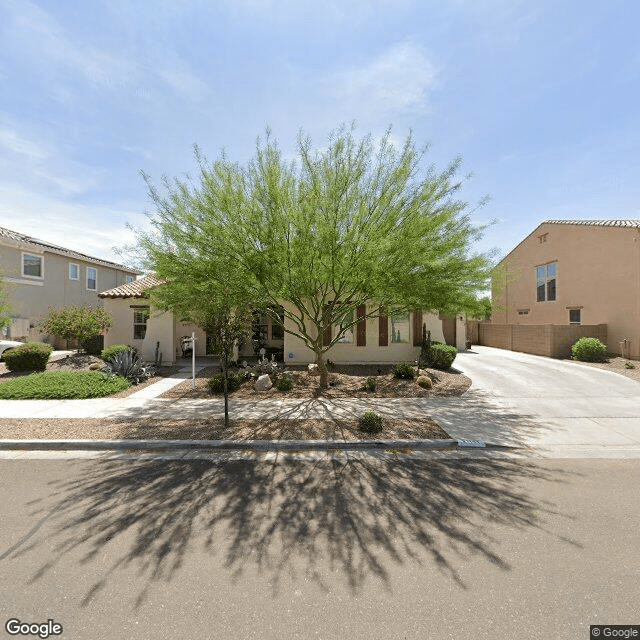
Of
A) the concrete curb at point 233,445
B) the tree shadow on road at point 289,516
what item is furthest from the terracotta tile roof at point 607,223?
the tree shadow on road at point 289,516

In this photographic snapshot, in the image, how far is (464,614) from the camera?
2703mm

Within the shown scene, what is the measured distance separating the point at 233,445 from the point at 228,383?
4679 mm

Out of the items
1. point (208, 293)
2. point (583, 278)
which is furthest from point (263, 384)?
point (583, 278)

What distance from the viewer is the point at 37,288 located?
821 inches

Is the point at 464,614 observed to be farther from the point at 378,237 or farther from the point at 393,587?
the point at 378,237

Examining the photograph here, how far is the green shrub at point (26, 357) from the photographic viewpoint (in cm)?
1277

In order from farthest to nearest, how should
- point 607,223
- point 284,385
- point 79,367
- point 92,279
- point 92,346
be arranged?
point 92,279 → point 607,223 → point 92,346 → point 79,367 → point 284,385

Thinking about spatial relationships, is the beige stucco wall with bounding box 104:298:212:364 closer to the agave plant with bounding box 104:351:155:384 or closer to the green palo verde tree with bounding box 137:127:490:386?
the agave plant with bounding box 104:351:155:384

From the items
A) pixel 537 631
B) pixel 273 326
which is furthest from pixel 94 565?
pixel 273 326

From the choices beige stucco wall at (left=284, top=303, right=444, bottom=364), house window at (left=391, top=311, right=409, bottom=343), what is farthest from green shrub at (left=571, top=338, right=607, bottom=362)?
house window at (left=391, top=311, right=409, bottom=343)

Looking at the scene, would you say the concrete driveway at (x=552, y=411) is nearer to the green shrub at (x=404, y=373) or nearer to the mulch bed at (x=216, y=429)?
the mulch bed at (x=216, y=429)

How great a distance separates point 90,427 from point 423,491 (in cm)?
700

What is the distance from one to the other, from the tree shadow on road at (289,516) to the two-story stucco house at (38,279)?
18698 millimetres

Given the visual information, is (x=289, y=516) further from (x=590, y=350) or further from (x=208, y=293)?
(x=590, y=350)
